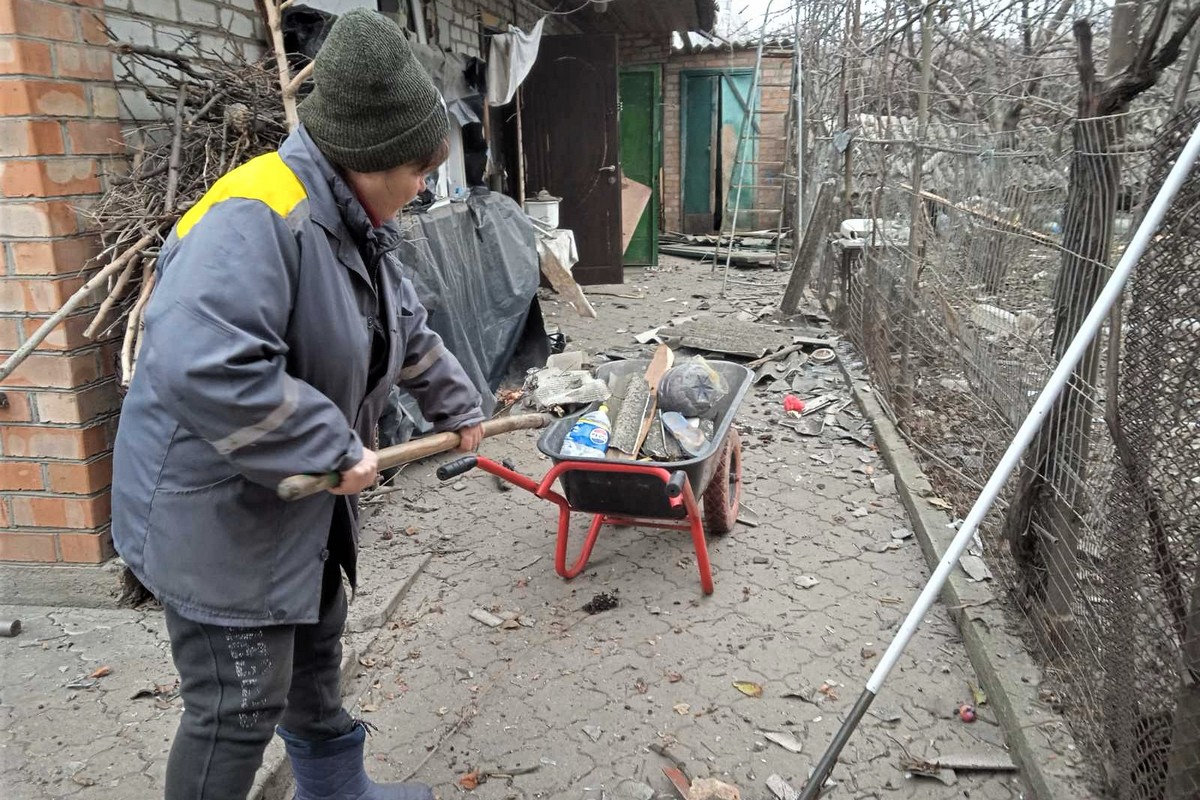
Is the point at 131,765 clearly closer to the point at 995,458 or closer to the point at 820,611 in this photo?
the point at 820,611

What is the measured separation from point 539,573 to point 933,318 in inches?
102

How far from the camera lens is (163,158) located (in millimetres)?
3139

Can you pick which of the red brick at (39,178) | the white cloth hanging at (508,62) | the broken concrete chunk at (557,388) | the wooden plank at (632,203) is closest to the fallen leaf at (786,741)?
the broken concrete chunk at (557,388)

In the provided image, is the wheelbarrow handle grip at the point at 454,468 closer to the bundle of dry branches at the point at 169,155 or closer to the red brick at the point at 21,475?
the bundle of dry branches at the point at 169,155

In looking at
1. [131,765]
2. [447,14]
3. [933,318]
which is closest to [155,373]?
[131,765]

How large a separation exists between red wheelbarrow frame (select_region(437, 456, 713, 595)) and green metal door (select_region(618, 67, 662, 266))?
339 inches

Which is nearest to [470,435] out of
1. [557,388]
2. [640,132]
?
[557,388]

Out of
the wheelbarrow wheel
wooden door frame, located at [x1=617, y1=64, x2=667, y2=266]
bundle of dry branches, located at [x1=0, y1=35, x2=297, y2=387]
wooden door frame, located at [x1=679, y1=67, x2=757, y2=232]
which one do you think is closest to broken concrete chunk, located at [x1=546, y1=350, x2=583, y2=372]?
the wheelbarrow wheel

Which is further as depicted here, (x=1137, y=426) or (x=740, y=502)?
(x=740, y=502)

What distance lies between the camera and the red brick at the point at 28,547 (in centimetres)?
307

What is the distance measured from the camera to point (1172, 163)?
1976mm

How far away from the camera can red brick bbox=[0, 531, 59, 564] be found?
307 cm

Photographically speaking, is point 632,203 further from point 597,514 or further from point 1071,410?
→ point 1071,410

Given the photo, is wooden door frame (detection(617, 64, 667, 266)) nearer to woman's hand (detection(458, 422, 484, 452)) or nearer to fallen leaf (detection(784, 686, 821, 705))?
fallen leaf (detection(784, 686, 821, 705))
